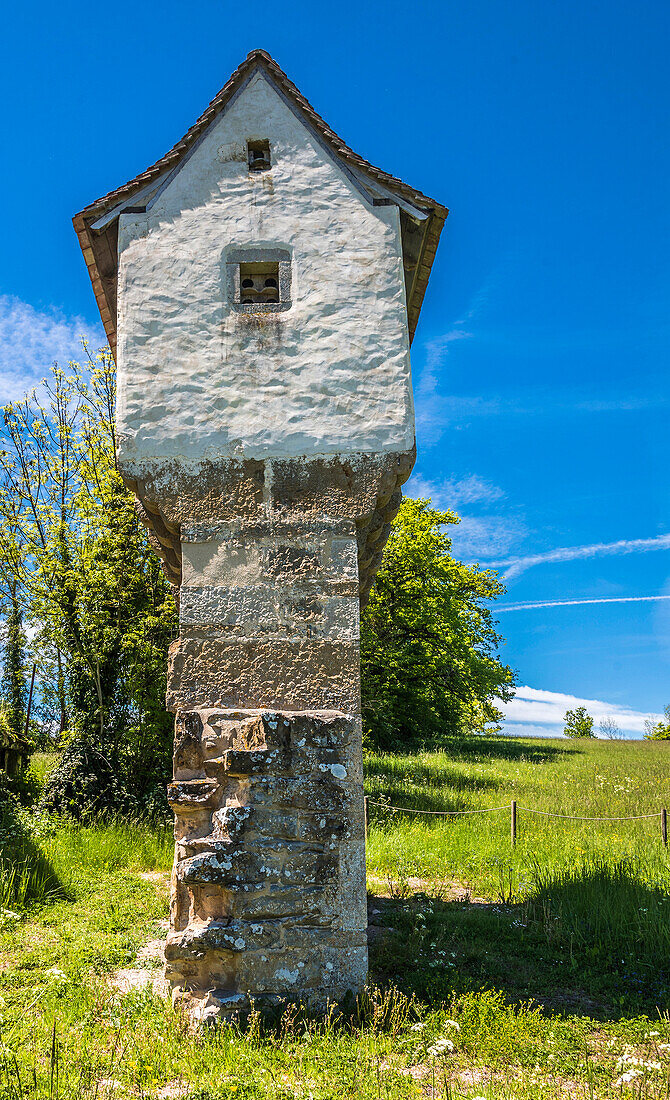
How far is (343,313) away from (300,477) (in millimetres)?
1522

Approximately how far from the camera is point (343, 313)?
21.1 feet

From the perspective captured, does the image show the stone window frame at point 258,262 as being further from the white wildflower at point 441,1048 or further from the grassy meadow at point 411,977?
the white wildflower at point 441,1048

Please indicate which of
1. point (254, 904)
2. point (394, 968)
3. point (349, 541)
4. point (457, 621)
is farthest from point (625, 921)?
point (457, 621)

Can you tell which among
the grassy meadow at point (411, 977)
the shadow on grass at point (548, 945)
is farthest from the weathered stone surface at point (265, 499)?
the shadow on grass at point (548, 945)

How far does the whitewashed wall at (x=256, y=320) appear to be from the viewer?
20.2ft

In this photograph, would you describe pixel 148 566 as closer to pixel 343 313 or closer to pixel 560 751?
pixel 343 313

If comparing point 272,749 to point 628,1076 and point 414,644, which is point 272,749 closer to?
point 628,1076

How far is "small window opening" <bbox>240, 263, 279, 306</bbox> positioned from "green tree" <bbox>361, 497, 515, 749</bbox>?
13471 millimetres

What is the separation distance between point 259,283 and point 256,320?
49cm

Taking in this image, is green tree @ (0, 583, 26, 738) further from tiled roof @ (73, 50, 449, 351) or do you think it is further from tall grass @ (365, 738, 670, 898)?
tiled roof @ (73, 50, 449, 351)

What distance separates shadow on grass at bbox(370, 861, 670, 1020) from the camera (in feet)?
18.7

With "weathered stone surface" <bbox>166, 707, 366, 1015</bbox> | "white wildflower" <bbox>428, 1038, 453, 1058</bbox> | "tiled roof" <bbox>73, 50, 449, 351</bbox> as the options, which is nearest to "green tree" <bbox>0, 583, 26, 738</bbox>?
"tiled roof" <bbox>73, 50, 449, 351</bbox>

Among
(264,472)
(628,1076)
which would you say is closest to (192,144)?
(264,472)

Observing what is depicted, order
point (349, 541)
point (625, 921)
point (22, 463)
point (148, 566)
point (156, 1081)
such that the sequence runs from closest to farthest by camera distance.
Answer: point (156, 1081) → point (349, 541) → point (625, 921) → point (148, 566) → point (22, 463)
